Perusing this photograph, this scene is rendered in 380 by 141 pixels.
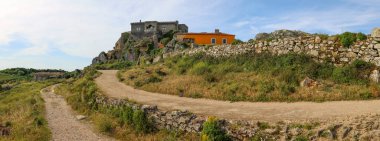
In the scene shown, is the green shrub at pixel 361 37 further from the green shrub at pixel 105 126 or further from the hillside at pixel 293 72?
the green shrub at pixel 105 126

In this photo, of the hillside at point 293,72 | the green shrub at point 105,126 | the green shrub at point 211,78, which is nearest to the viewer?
the hillside at point 293,72

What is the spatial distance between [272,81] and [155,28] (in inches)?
2302

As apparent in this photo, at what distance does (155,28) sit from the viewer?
7506 cm

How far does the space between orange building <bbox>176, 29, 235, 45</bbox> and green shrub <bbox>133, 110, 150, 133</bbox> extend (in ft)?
119

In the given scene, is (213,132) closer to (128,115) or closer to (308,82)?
(128,115)

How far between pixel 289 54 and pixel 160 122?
1038 centimetres

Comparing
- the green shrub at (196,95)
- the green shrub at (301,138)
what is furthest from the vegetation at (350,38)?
the green shrub at (301,138)

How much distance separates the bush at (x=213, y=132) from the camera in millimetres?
12047

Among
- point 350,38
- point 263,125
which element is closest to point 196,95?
point 263,125

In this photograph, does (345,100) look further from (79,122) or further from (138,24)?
(138,24)

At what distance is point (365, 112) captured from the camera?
12234 mm

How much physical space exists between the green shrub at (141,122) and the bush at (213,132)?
4034 mm

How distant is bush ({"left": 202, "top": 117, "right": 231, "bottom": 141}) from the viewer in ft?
39.5

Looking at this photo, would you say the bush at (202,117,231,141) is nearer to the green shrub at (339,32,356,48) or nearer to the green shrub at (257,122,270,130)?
the green shrub at (257,122,270,130)
